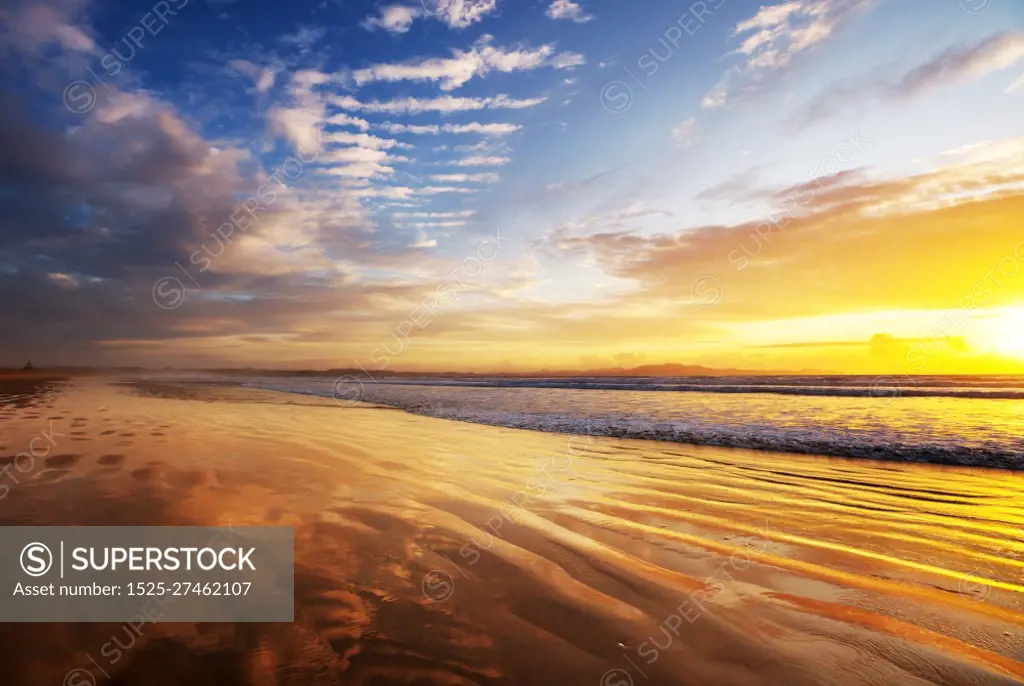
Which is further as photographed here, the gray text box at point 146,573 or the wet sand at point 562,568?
the gray text box at point 146,573

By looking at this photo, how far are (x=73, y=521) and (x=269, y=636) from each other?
11.4ft

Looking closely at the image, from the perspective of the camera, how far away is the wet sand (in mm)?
2783

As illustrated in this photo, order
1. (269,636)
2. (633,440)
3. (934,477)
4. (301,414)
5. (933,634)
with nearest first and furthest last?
(269,636), (933,634), (934,477), (633,440), (301,414)

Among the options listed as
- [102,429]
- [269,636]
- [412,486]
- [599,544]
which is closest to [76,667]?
[269,636]

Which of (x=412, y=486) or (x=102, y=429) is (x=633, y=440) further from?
(x=102, y=429)

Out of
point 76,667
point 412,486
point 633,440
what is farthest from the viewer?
point 633,440

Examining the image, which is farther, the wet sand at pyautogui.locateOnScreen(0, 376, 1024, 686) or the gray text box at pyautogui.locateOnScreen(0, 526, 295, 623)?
the gray text box at pyautogui.locateOnScreen(0, 526, 295, 623)

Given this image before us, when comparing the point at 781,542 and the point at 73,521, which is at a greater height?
the point at 73,521

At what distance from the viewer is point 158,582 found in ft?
12.1

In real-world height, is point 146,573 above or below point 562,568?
above

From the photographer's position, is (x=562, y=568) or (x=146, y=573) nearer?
(x=146, y=573)

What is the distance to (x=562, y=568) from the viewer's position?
4.30 m

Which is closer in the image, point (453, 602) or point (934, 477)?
point (453, 602)

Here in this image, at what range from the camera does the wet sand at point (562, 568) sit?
110 inches
